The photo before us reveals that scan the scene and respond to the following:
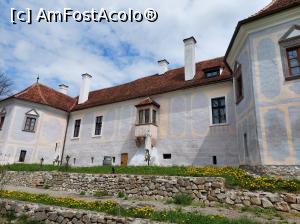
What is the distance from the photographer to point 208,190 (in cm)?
970

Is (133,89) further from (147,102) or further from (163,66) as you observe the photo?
(147,102)

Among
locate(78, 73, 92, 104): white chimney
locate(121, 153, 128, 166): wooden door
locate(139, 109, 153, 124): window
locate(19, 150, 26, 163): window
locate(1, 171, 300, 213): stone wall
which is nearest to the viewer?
locate(1, 171, 300, 213): stone wall

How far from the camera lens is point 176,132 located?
18.2m

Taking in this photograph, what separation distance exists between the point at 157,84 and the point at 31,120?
13.4m

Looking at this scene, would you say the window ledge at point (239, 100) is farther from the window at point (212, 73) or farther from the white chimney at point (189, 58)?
the white chimney at point (189, 58)

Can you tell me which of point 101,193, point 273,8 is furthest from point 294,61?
point 101,193

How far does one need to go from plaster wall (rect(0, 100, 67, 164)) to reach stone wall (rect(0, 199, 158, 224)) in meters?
14.6

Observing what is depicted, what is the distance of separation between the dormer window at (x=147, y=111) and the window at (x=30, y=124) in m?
11.8

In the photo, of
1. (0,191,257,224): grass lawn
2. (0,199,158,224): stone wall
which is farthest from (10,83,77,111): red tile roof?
(0,191,257,224): grass lawn

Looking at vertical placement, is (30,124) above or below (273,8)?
below

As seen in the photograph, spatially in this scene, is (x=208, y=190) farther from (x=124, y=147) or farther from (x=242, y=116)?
(x=124, y=147)

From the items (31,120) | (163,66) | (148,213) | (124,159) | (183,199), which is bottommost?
(148,213)

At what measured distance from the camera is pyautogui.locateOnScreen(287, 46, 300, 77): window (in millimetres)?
11188

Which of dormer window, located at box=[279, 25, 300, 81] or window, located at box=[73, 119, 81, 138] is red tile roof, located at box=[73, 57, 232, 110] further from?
dormer window, located at box=[279, 25, 300, 81]
